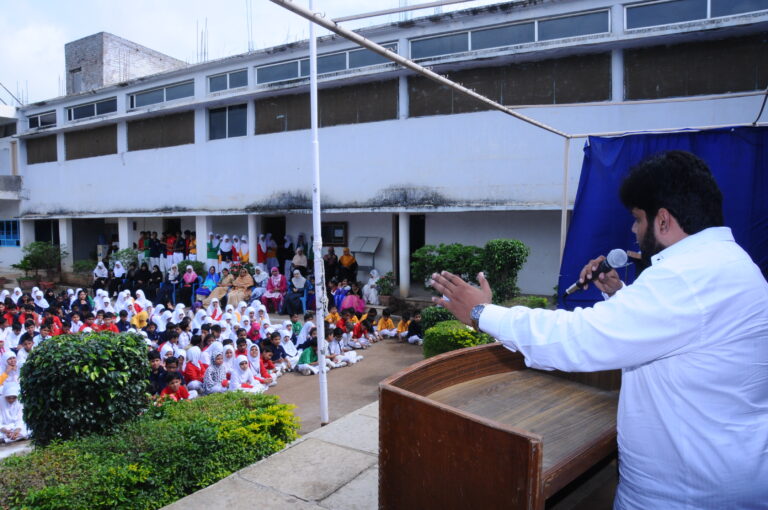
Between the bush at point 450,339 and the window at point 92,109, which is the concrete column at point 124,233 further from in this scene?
the bush at point 450,339

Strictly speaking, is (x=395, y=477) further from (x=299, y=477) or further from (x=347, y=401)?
(x=347, y=401)

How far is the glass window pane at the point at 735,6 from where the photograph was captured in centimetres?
890

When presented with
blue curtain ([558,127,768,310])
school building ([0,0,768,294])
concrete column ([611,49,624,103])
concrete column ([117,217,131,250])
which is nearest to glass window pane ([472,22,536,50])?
school building ([0,0,768,294])

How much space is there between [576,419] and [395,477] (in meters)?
1.00

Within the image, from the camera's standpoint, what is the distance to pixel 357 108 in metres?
13.0

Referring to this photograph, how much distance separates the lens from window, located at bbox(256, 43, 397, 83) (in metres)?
12.6

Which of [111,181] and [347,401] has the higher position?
[111,181]

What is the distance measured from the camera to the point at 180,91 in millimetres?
16500

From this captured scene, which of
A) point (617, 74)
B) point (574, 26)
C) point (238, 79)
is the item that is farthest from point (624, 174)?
point (238, 79)

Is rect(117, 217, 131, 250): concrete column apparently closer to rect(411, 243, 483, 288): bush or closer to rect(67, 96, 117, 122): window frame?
rect(67, 96, 117, 122): window frame

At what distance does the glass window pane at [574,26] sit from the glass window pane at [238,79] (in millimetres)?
8247

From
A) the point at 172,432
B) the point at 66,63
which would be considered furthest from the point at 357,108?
the point at 66,63

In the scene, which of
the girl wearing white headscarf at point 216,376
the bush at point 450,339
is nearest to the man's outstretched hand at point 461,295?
the bush at point 450,339

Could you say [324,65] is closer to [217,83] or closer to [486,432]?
[217,83]
